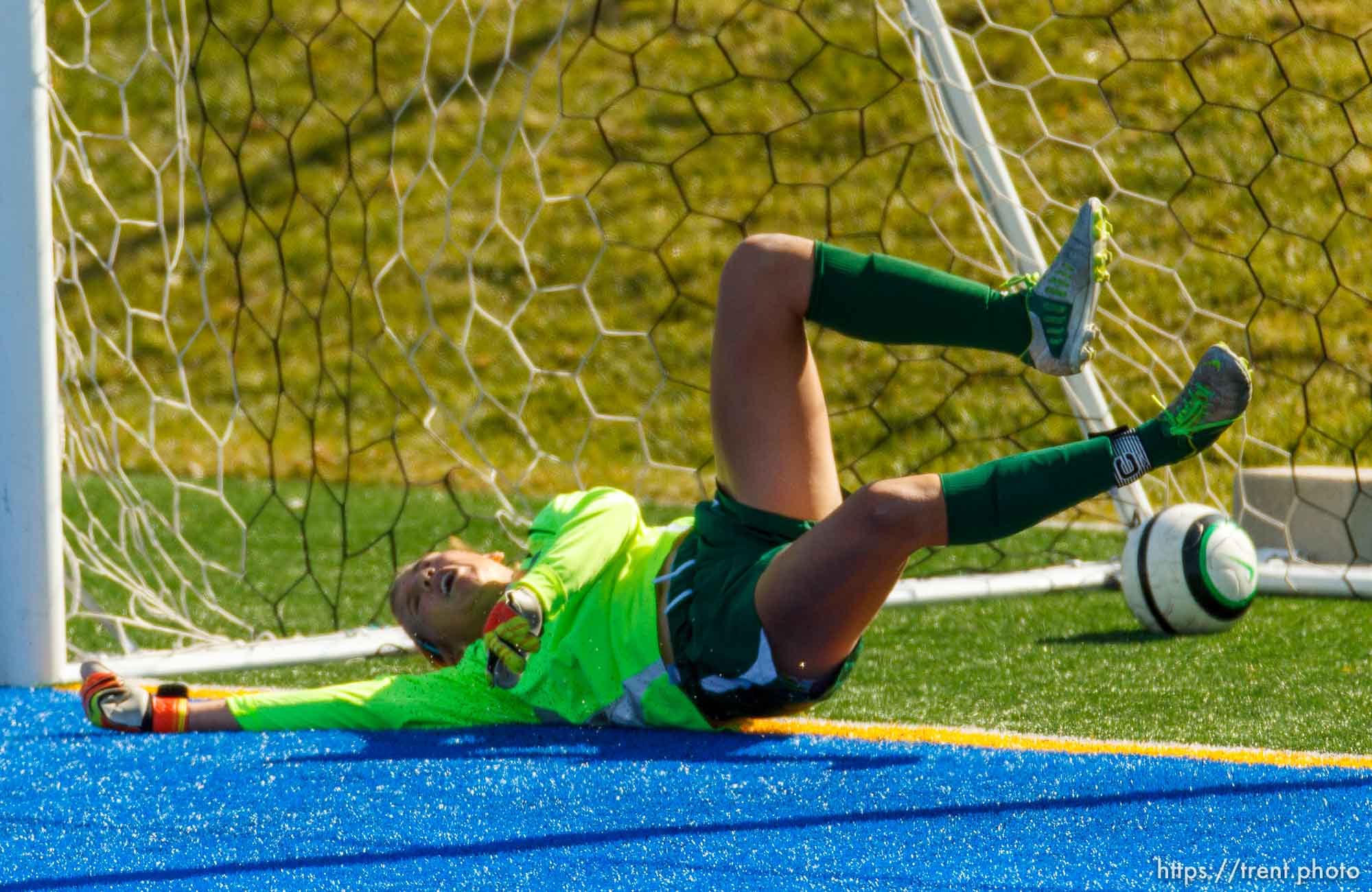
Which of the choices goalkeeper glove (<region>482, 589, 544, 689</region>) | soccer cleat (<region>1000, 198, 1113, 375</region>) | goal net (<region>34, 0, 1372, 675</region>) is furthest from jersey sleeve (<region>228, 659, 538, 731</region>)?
goal net (<region>34, 0, 1372, 675</region>)

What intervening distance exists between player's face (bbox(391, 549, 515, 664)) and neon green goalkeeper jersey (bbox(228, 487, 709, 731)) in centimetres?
7

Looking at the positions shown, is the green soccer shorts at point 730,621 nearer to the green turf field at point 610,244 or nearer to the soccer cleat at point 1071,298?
the soccer cleat at point 1071,298

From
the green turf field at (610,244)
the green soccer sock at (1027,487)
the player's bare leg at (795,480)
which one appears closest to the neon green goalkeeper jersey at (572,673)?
the player's bare leg at (795,480)

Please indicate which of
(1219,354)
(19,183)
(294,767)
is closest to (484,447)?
(19,183)

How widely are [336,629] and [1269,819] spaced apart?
2.63 metres

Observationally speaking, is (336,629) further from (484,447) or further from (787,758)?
(484,447)

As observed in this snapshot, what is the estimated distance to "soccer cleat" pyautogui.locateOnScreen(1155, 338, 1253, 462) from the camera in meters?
2.46

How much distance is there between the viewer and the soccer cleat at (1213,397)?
246 cm

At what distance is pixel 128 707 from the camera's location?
3.08 meters

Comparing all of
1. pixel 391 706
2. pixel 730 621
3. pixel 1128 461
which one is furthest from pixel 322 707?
pixel 1128 461

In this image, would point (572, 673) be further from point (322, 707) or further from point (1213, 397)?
point (1213, 397)

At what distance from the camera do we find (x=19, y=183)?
352 cm

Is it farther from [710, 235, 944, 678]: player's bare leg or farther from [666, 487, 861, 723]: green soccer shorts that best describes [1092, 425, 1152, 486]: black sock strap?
[666, 487, 861, 723]: green soccer shorts

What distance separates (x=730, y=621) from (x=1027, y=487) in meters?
0.57
